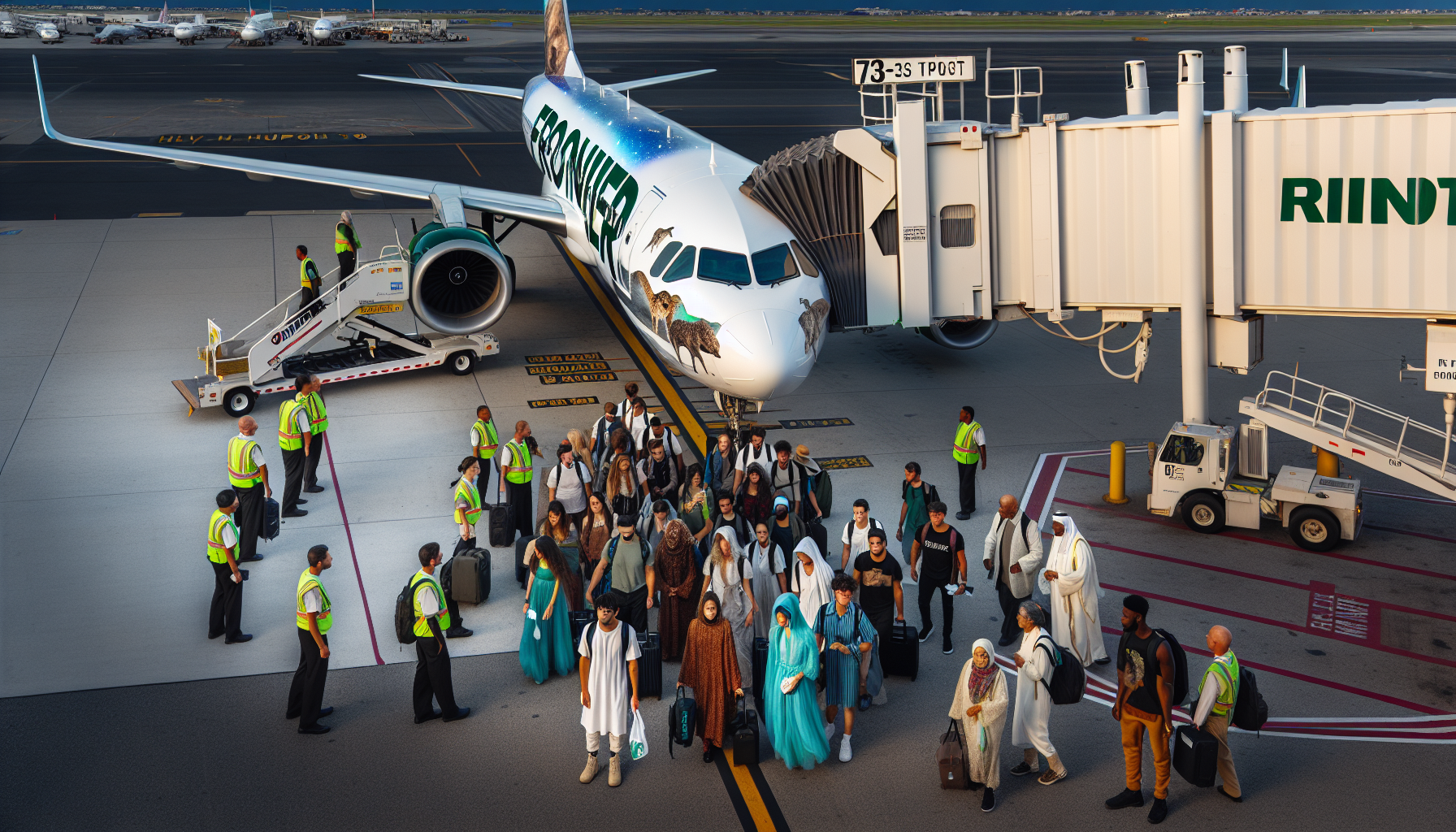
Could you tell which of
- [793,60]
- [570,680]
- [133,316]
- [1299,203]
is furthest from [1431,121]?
[793,60]

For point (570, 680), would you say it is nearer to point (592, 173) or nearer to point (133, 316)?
point (592, 173)

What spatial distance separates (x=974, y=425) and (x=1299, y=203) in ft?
17.0

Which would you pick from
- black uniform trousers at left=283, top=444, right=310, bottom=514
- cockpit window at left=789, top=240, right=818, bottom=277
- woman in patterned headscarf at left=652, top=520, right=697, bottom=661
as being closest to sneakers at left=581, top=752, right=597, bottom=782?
woman in patterned headscarf at left=652, top=520, right=697, bottom=661

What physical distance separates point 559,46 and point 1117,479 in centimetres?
2143

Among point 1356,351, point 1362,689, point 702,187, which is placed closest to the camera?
point 1362,689

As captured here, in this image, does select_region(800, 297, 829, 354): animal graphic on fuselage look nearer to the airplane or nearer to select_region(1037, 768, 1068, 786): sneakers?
the airplane

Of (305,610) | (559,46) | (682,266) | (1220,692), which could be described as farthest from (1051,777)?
(559,46)

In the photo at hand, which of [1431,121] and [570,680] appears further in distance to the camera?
[1431,121]

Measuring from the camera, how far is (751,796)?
37.1ft

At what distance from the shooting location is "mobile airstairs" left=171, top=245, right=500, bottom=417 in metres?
21.5

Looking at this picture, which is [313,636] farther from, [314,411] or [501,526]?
[314,411]

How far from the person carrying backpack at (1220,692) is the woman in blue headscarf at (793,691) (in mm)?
3399

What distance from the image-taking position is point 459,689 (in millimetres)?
13297

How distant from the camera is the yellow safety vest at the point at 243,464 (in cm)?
1561
